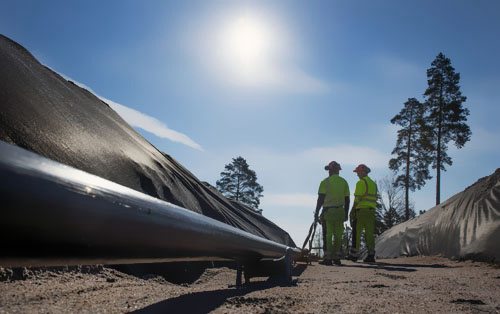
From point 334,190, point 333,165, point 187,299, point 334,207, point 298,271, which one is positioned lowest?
point 298,271

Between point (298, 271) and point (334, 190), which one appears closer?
point (298, 271)

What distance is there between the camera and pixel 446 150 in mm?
26594

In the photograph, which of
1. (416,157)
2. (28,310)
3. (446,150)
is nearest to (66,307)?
(28,310)

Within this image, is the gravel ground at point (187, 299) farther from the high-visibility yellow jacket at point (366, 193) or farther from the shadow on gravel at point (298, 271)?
the high-visibility yellow jacket at point (366, 193)

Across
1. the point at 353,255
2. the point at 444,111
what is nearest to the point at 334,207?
the point at 353,255

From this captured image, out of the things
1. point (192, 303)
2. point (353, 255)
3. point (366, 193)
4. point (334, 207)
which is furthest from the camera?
point (353, 255)

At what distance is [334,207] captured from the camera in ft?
26.2

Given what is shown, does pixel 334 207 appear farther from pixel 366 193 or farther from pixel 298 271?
pixel 298 271

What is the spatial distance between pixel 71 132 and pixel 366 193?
6604mm

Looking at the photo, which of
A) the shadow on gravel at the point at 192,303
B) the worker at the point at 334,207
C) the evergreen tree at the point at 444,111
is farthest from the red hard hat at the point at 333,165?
the evergreen tree at the point at 444,111

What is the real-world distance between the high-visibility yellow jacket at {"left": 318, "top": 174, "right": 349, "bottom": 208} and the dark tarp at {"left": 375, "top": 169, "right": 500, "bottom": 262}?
2957 millimetres

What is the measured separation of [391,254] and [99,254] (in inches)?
556

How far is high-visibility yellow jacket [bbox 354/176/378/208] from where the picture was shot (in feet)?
28.8

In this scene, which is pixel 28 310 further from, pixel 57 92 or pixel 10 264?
pixel 57 92
